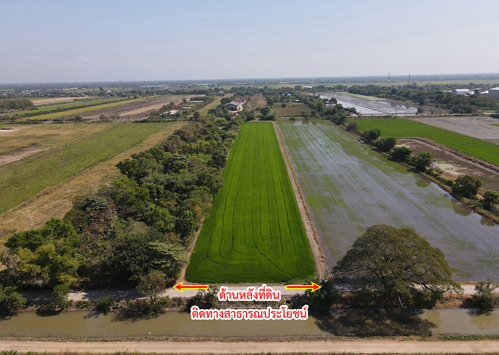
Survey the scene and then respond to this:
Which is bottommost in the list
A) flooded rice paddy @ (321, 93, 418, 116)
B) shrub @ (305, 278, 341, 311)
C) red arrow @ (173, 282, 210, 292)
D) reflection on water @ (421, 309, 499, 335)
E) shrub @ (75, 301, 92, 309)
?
reflection on water @ (421, 309, 499, 335)

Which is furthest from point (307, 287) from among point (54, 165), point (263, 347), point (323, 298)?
point (54, 165)

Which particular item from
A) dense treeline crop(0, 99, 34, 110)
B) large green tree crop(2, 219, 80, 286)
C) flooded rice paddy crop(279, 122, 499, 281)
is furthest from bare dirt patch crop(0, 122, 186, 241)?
dense treeline crop(0, 99, 34, 110)

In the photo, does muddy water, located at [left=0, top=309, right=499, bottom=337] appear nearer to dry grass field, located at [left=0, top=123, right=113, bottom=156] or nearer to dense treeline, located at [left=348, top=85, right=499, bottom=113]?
dry grass field, located at [left=0, top=123, right=113, bottom=156]

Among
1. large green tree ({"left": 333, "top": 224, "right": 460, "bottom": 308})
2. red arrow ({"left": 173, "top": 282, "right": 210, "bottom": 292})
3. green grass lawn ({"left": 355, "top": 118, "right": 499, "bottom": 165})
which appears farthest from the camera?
green grass lawn ({"left": 355, "top": 118, "right": 499, "bottom": 165})

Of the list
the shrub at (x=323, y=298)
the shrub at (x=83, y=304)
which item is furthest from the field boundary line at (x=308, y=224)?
the shrub at (x=83, y=304)

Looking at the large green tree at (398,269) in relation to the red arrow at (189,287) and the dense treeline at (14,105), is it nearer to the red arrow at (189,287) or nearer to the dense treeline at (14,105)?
the red arrow at (189,287)

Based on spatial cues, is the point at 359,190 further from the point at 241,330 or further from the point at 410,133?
the point at 410,133
